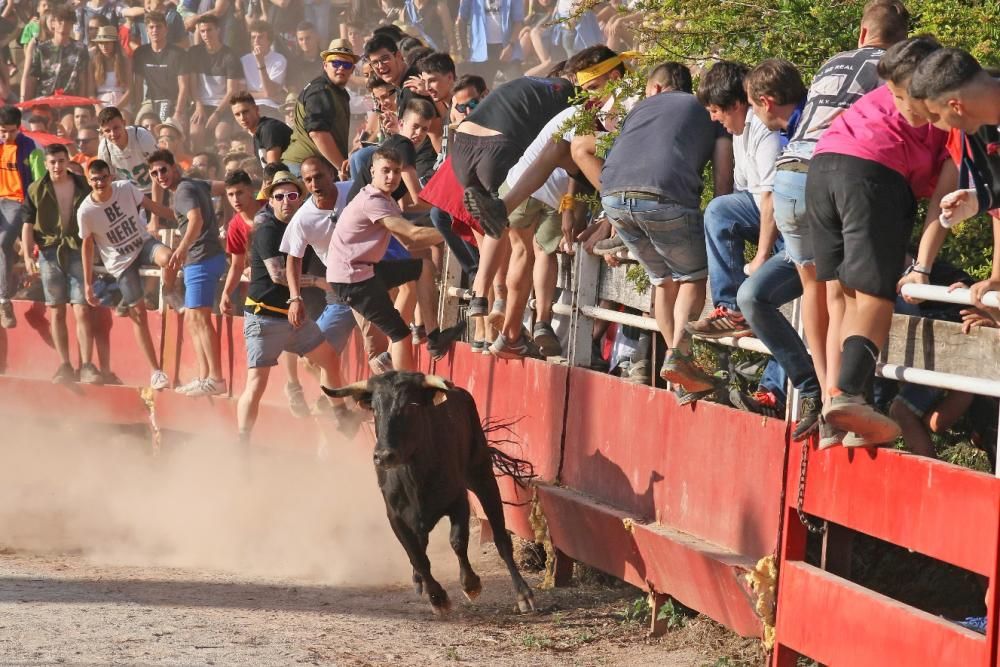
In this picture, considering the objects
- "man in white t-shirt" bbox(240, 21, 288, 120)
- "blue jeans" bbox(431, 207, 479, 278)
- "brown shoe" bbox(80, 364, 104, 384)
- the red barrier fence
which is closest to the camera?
the red barrier fence

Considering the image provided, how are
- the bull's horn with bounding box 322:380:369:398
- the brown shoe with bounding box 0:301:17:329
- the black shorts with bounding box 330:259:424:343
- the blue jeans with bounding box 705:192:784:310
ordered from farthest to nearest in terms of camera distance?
the brown shoe with bounding box 0:301:17:329 → the black shorts with bounding box 330:259:424:343 → the bull's horn with bounding box 322:380:369:398 → the blue jeans with bounding box 705:192:784:310

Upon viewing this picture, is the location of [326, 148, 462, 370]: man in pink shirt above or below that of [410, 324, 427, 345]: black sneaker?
above

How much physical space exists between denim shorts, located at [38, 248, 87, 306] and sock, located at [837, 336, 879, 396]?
11.3 m

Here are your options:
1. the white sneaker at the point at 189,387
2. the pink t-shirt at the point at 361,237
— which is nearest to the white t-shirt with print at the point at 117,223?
the white sneaker at the point at 189,387

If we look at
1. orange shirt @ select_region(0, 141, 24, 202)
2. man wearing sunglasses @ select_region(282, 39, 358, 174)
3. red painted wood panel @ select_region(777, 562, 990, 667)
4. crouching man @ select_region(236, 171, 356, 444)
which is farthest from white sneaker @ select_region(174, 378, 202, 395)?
red painted wood panel @ select_region(777, 562, 990, 667)

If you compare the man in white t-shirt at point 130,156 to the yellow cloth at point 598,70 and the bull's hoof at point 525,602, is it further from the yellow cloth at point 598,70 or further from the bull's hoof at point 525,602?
the bull's hoof at point 525,602

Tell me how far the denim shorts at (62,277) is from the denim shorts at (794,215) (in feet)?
34.9

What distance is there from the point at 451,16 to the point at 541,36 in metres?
1.49

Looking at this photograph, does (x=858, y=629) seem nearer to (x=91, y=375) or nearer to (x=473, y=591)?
(x=473, y=591)

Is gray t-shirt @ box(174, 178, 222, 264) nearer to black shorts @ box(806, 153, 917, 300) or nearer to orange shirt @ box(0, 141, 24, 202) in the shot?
orange shirt @ box(0, 141, 24, 202)

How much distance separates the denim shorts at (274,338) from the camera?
12.3 metres

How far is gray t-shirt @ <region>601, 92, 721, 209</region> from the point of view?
7625mm

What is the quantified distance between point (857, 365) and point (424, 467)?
3922 mm

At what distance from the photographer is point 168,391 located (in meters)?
15.0
